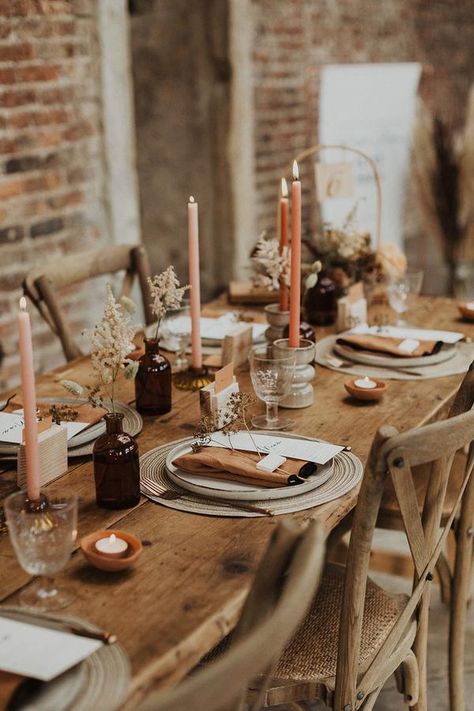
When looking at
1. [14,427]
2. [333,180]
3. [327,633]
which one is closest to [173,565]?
[327,633]

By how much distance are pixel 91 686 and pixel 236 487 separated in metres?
0.50

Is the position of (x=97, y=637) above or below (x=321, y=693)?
above

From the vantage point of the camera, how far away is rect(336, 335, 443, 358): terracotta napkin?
2.09m

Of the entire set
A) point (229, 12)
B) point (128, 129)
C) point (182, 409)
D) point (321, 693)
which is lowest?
point (321, 693)

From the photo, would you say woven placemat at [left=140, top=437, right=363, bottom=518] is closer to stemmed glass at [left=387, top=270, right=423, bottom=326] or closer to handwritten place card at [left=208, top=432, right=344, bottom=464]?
handwritten place card at [left=208, top=432, right=344, bottom=464]

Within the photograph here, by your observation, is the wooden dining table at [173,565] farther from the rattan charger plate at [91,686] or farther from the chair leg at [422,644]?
the chair leg at [422,644]

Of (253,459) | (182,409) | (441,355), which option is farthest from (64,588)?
→ (441,355)

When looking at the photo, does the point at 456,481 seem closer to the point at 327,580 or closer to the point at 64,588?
the point at 327,580

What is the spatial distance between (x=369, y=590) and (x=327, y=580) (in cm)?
10

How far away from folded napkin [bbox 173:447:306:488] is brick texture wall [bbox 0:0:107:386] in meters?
1.67

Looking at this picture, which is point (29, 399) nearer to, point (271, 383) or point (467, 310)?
point (271, 383)

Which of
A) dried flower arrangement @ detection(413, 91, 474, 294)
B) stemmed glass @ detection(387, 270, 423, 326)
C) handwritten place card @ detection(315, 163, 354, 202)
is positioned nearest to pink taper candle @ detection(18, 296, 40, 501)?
stemmed glass @ detection(387, 270, 423, 326)

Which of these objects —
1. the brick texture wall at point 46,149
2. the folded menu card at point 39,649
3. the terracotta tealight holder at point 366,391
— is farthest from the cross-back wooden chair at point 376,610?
the brick texture wall at point 46,149

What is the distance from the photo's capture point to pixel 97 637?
3.46 feet
